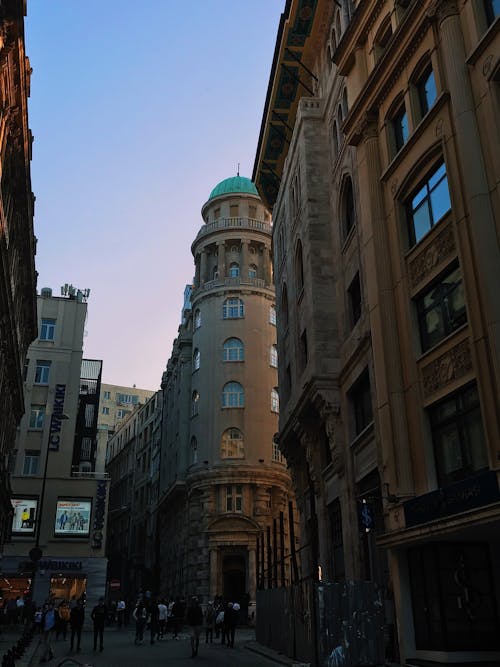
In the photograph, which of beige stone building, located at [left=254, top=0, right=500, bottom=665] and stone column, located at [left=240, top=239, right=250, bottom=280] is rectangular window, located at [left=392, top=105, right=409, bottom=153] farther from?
stone column, located at [left=240, top=239, right=250, bottom=280]

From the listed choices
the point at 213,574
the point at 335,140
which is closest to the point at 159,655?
the point at 335,140

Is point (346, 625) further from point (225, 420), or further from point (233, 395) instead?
point (233, 395)

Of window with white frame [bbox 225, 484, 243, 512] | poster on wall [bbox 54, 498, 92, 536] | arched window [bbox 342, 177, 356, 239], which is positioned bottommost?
poster on wall [bbox 54, 498, 92, 536]

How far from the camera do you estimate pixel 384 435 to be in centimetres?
1789

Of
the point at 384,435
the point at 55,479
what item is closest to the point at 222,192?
the point at 55,479

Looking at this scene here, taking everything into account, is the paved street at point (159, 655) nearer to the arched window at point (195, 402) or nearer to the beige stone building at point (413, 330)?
the beige stone building at point (413, 330)

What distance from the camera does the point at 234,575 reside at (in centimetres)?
4881

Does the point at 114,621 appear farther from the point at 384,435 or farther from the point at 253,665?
the point at 384,435

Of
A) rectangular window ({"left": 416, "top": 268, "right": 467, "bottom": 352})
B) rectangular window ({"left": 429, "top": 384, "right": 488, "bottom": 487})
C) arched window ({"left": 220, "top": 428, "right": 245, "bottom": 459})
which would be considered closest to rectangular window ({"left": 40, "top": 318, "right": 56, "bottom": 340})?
arched window ({"left": 220, "top": 428, "right": 245, "bottom": 459})

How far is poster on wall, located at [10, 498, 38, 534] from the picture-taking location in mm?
46281

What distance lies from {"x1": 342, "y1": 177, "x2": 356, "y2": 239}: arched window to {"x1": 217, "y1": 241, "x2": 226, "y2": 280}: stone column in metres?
31.6

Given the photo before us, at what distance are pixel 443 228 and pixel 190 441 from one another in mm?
40928

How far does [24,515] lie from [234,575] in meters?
15.3

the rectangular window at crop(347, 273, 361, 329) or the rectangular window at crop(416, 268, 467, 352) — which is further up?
the rectangular window at crop(347, 273, 361, 329)
